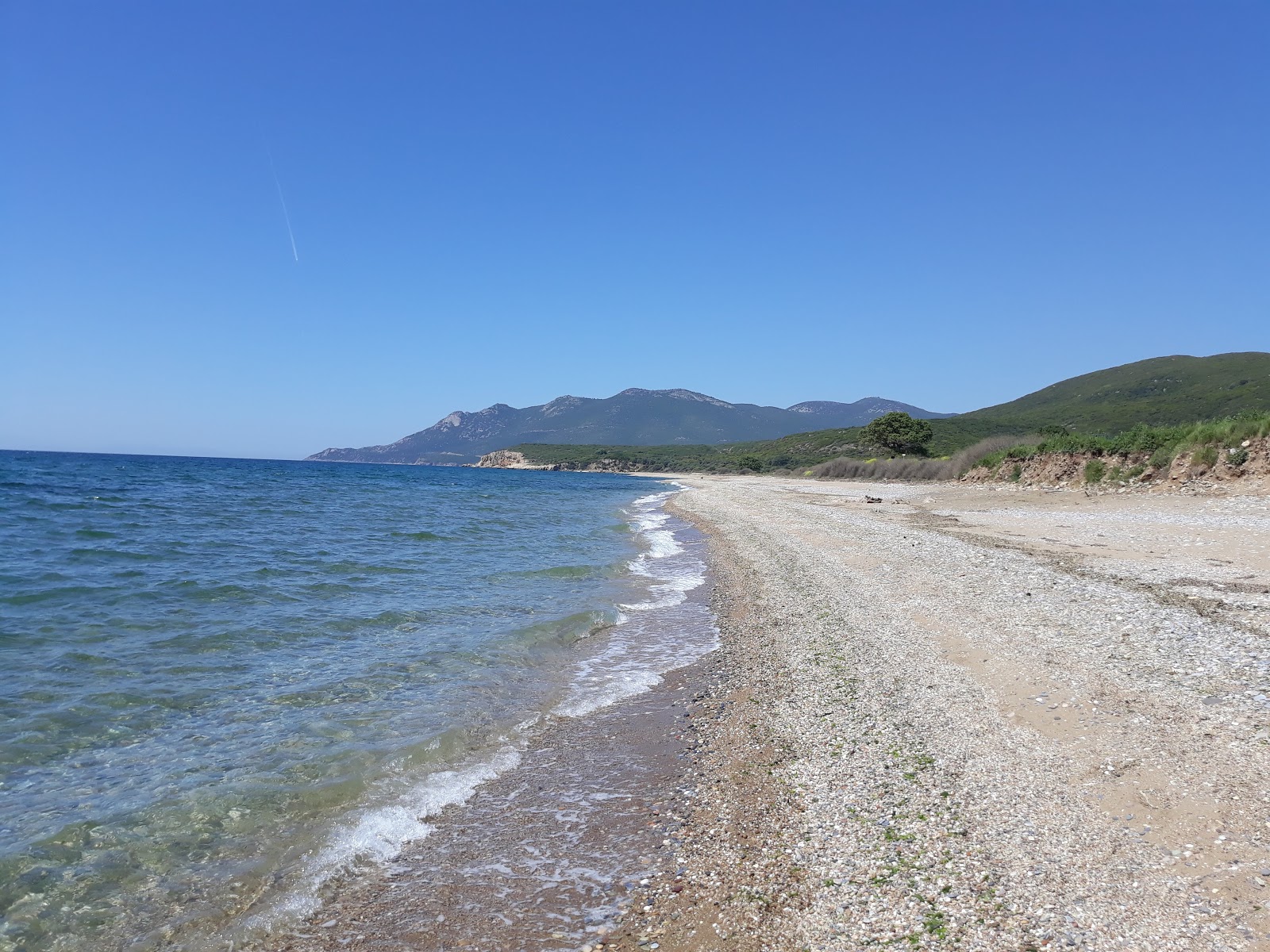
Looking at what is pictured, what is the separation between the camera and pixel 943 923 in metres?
3.63

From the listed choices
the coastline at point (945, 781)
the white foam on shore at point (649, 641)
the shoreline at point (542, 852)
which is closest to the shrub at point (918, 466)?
the white foam on shore at point (649, 641)

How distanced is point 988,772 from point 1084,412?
99320 millimetres

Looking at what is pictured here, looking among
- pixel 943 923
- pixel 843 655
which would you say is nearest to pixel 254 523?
pixel 843 655

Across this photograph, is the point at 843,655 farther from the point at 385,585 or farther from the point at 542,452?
the point at 542,452

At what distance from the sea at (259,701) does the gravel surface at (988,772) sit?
2187mm

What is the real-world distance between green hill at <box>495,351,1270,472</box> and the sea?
62.0 meters

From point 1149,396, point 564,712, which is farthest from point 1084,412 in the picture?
point 564,712

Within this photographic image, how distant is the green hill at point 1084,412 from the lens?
73.7m

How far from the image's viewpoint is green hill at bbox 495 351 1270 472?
242ft

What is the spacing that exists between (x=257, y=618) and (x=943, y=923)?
1179cm

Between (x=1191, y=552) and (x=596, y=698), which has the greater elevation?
(x=1191, y=552)

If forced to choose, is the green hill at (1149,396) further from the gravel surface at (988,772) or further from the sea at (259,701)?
the sea at (259,701)

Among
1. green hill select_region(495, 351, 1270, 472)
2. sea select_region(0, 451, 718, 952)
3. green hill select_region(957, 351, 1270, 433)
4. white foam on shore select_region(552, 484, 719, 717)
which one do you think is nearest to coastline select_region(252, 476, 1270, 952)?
white foam on shore select_region(552, 484, 719, 717)

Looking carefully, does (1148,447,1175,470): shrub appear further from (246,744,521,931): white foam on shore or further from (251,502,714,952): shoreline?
(246,744,521,931): white foam on shore
